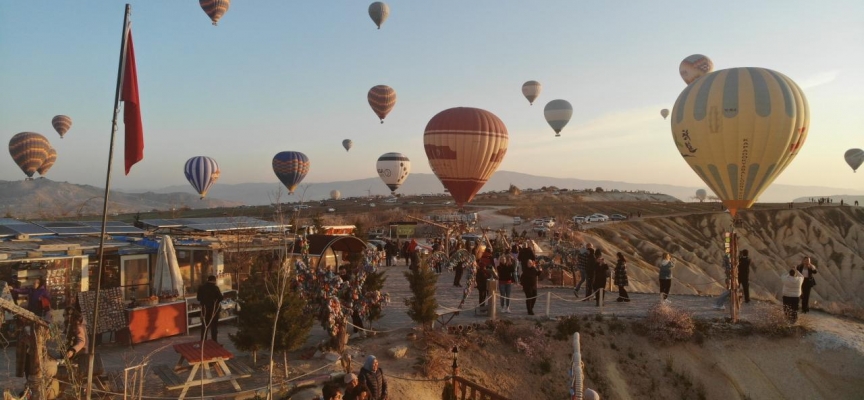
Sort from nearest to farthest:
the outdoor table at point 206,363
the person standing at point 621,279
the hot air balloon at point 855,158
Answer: the outdoor table at point 206,363 → the person standing at point 621,279 → the hot air balloon at point 855,158

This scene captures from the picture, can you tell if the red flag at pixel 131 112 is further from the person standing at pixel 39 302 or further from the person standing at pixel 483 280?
the person standing at pixel 483 280

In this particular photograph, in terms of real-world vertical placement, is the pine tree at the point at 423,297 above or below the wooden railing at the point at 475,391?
above

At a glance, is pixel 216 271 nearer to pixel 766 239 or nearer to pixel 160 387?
pixel 160 387

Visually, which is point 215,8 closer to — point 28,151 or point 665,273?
point 28,151

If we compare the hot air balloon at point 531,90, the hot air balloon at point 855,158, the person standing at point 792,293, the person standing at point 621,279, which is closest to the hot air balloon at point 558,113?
the hot air balloon at point 531,90

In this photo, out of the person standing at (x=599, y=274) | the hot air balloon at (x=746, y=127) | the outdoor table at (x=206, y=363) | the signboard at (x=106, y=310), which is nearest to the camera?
the outdoor table at (x=206, y=363)

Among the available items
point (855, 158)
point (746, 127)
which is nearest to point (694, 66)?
point (855, 158)
